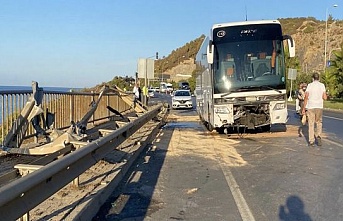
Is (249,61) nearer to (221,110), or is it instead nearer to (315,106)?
(221,110)

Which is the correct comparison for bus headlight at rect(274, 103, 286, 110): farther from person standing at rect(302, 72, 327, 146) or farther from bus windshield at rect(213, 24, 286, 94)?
person standing at rect(302, 72, 327, 146)

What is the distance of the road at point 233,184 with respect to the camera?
6062mm

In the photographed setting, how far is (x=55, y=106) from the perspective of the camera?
11.6 m

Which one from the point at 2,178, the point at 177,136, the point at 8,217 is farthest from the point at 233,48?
the point at 8,217

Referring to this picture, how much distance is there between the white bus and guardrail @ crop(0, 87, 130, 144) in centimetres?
459

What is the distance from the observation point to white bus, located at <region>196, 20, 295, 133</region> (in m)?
15.1

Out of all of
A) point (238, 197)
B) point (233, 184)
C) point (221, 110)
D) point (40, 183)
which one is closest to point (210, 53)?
point (221, 110)

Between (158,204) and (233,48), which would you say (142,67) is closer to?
(233,48)

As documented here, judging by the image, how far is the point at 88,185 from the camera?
686 centimetres

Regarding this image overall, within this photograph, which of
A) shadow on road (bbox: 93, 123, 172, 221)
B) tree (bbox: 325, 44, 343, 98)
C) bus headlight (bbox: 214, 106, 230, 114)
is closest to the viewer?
shadow on road (bbox: 93, 123, 172, 221)

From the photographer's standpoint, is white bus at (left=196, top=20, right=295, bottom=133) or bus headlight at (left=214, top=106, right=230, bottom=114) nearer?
white bus at (left=196, top=20, right=295, bottom=133)

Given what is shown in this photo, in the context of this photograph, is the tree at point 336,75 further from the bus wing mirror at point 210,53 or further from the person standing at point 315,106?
the person standing at point 315,106

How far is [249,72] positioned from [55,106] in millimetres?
6851

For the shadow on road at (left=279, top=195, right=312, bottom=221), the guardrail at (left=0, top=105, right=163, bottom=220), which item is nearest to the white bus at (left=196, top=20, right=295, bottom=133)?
the shadow on road at (left=279, top=195, right=312, bottom=221)
